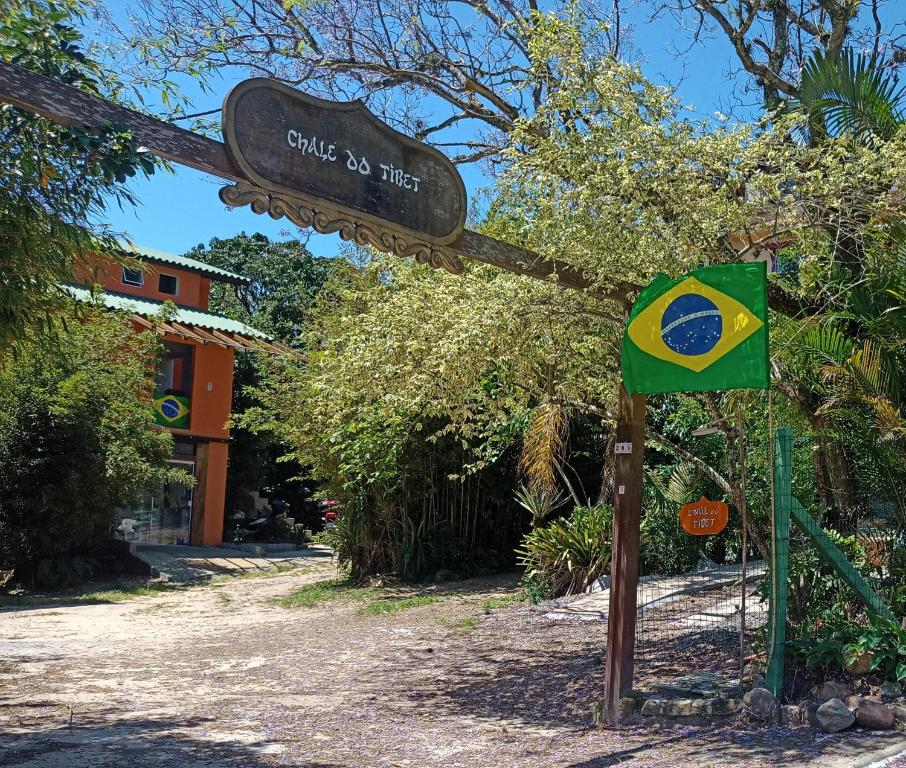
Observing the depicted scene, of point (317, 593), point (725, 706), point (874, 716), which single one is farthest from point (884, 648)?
point (317, 593)

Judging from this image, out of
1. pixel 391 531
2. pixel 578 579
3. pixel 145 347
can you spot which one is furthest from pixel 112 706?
pixel 145 347

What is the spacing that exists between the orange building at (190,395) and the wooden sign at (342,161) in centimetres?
1770

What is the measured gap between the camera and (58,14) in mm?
6379

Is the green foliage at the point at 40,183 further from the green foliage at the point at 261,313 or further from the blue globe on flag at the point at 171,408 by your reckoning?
the green foliage at the point at 261,313

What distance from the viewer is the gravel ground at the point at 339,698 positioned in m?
5.72

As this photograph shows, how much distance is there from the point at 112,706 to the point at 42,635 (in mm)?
4825

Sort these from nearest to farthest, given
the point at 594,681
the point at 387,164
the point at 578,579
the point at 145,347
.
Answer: the point at 387,164
the point at 594,681
the point at 578,579
the point at 145,347

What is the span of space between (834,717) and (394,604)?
7807 millimetres

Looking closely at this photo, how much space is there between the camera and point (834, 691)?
6223 mm

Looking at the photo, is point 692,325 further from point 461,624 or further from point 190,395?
point 190,395

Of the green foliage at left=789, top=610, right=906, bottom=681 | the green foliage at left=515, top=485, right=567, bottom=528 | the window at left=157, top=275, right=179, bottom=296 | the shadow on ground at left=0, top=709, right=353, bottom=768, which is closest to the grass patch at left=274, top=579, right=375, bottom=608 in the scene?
the green foliage at left=515, top=485, right=567, bottom=528

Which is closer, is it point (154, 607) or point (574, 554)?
point (574, 554)

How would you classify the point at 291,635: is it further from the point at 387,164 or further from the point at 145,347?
the point at 145,347

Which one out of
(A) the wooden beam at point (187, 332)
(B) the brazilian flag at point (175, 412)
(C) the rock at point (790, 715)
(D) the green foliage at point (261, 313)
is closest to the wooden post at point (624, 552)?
(C) the rock at point (790, 715)
